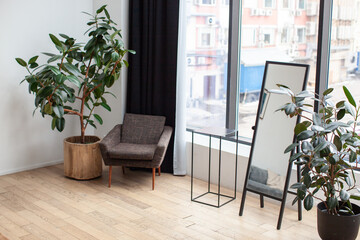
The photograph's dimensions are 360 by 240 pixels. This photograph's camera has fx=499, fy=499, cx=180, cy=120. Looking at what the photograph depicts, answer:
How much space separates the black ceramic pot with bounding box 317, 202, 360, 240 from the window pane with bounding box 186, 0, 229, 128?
72.4 inches

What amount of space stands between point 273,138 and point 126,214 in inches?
53.7

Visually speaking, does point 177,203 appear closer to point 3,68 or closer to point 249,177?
point 249,177

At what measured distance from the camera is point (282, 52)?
14.9 ft

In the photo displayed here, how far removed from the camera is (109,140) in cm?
483

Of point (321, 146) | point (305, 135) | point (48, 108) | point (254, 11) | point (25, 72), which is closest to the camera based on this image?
point (321, 146)

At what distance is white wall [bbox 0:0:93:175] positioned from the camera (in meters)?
5.07

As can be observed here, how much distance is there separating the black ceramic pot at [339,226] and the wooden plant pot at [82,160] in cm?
240

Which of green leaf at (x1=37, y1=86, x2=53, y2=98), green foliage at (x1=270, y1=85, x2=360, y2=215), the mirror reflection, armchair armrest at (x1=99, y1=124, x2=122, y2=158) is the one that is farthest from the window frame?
green leaf at (x1=37, y1=86, x2=53, y2=98)

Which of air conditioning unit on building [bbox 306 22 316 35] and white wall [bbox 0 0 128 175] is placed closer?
air conditioning unit on building [bbox 306 22 316 35]

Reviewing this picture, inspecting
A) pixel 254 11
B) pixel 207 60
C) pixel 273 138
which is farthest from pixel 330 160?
pixel 207 60

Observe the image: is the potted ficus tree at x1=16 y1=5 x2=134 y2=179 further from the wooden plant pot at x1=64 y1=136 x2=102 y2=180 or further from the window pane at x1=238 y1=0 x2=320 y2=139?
the window pane at x1=238 y1=0 x2=320 y2=139

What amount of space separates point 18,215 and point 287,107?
234 cm

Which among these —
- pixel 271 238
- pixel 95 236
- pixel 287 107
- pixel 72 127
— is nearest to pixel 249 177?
pixel 271 238

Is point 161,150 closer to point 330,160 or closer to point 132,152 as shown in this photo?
point 132,152
